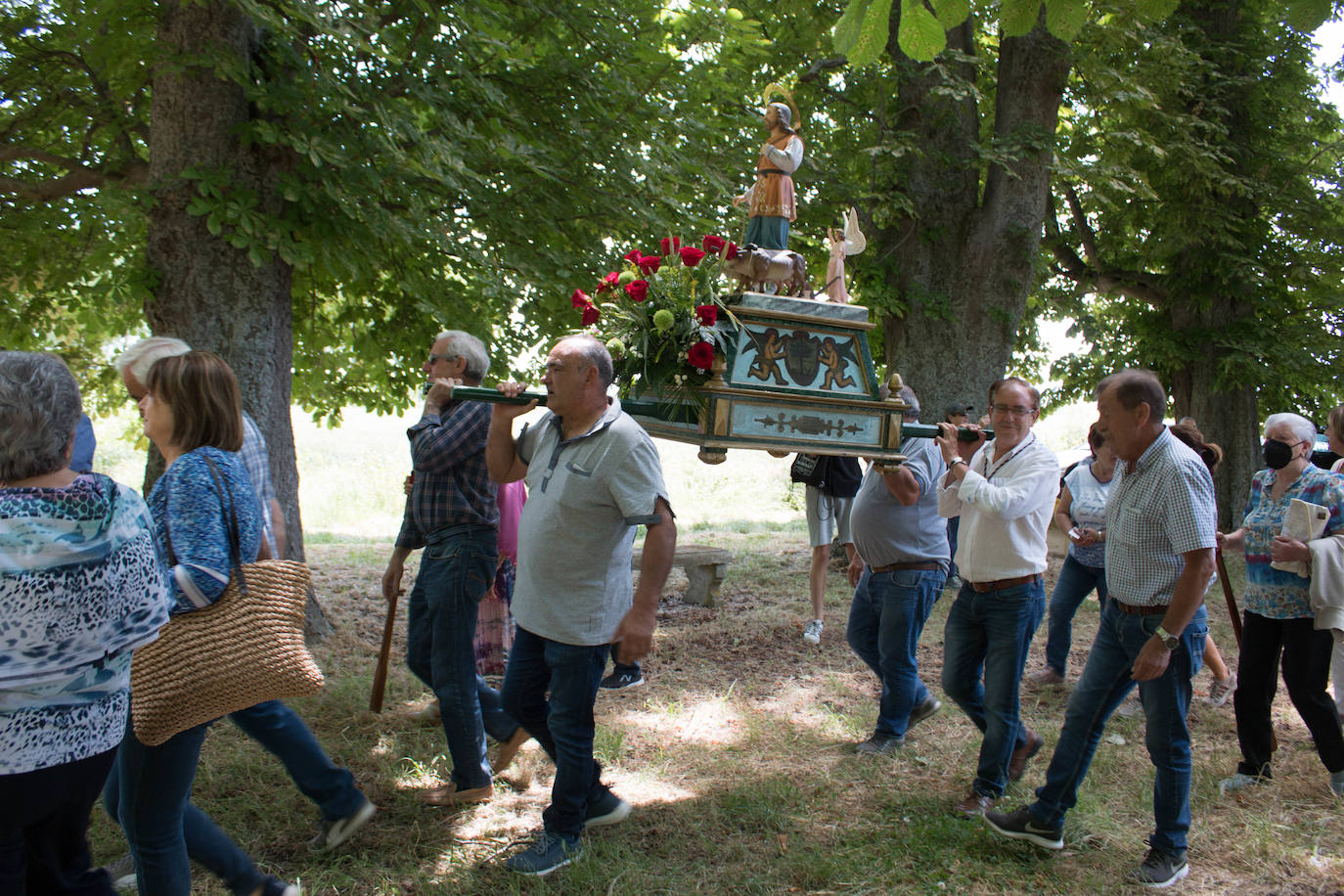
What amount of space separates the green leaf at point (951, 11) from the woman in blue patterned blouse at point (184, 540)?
2.59m

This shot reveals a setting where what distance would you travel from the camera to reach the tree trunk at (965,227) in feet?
32.8

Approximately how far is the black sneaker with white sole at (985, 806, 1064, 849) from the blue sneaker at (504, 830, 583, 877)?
1.67 m

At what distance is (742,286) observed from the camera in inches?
146

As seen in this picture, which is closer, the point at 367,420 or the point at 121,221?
the point at 121,221

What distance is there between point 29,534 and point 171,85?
4796 millimetres

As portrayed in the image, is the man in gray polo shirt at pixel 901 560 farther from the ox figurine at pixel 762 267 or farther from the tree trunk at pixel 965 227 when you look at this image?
the tree trunk at pixel 965 227

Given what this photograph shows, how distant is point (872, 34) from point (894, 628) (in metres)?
2.76

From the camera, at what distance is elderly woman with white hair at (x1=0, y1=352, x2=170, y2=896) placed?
2082 mm

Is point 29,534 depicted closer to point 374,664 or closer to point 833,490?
point 374,664

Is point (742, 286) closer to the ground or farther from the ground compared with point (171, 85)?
closer to the ground

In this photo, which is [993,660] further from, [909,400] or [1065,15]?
[1065,15]

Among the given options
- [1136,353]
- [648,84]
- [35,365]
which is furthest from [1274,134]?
[35,365]

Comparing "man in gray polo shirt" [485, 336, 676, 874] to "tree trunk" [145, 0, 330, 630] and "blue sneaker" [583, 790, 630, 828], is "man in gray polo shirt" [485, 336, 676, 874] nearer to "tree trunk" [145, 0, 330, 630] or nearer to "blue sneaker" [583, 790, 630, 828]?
"blue sneaker" [583, 790, 630, 828]

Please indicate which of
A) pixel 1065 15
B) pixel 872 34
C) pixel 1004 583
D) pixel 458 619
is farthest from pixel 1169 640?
pixel 458 619
